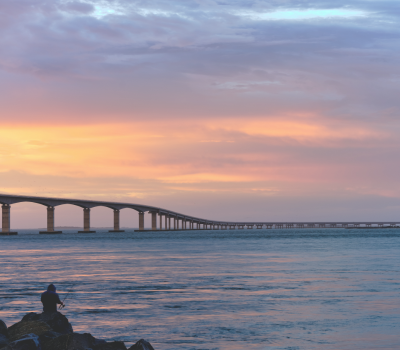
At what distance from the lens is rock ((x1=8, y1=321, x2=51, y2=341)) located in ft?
52.0

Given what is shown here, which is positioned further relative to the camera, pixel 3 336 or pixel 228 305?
pixel 228 305

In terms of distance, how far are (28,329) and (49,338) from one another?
1184 mm

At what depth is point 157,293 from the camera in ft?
96.1

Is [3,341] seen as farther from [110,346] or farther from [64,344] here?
[110,346]

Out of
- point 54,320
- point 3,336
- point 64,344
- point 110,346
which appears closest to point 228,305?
point 54,320

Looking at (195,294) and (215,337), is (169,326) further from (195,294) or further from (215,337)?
(195,294)

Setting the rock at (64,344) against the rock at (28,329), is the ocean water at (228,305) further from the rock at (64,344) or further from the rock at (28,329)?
the rock at (64,344)

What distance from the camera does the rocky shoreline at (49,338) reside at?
541 inches

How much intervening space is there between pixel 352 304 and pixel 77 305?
1220cm

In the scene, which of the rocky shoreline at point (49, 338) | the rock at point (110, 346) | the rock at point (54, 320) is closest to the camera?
the rocky shoreline at point (49, 338)

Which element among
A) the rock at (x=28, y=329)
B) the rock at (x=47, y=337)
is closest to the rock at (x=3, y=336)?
the rock at (x=28, y=329)

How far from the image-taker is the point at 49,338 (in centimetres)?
1522

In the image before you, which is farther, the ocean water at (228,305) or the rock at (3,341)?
the ocean water at (228,305)

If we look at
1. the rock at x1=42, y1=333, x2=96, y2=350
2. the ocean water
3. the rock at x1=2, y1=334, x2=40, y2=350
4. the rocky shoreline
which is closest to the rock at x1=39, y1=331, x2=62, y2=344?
the rocky shoreline
